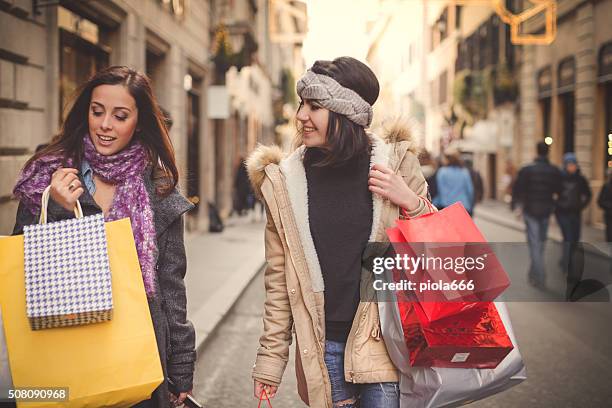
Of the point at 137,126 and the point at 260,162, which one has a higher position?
the point at 137,126

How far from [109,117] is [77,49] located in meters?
7.27

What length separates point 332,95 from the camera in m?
2.36

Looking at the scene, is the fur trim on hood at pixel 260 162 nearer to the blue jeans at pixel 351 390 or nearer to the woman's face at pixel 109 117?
the woman's face at pixel 109 117

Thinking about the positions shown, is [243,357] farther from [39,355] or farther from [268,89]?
[268,89]

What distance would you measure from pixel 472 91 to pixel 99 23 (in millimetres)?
24099

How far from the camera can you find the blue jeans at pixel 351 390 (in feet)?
7.86

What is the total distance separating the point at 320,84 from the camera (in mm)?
2365

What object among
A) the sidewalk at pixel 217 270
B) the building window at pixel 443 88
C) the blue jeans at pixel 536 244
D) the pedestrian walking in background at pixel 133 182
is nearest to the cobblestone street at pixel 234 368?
the sidewalk at pixel 217 270

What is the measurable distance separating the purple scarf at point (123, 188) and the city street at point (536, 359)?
2805 mm

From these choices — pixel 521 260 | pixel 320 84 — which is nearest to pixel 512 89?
pixel 521 260

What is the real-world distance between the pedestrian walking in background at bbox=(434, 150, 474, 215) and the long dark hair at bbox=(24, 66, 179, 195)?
27.5ft

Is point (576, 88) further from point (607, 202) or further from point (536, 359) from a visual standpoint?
point (536, 359)

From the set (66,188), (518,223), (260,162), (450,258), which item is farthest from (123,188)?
(518,223)

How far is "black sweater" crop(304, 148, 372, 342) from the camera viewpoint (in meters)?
2.42
